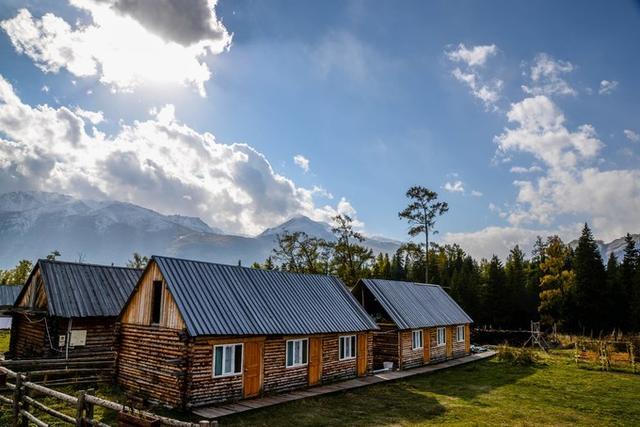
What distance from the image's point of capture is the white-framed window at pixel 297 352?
2134cm

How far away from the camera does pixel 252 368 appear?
19.3 metres

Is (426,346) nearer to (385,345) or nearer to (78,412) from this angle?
(385,345)

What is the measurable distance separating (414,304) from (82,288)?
22.9 metres

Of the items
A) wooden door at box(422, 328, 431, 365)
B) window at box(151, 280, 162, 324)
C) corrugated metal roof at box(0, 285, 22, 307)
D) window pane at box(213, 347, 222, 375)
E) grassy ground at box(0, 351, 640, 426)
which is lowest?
grassy ground at box(0, 351, 640, 426)

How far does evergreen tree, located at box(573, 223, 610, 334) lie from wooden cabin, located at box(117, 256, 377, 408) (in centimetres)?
4029

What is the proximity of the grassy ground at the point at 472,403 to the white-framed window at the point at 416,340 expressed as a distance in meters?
3.15

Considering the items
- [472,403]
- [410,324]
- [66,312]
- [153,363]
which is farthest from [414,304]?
[66,312]

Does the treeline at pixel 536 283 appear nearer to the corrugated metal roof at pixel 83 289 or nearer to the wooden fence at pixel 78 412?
the corrugated metal roof at pixel 83 289

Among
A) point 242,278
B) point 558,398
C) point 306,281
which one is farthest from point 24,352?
point 558,398

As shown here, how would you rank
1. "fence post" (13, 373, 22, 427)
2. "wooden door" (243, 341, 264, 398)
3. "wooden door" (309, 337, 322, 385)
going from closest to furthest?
1. "fence post" (13, 373, 22, 427)
2. "wooden door" (243, 341, 264, 398)
3. "wooden door" (309, 337, 322, 385)

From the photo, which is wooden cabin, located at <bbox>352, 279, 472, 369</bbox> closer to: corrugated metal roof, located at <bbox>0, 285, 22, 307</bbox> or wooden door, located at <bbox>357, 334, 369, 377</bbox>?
wooden door, located at <bbox>357, 334, 369, 377</bbox>

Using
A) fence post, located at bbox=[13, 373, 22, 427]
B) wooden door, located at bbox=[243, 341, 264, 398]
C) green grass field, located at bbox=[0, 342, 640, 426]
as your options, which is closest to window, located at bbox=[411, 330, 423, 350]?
green grass field, located at bbox=[0, 342, 640, 426]

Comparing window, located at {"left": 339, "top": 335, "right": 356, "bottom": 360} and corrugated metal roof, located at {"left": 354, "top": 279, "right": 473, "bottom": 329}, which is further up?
corrugated metal roof, located at {"left": 354, "top": 279, "right": 473, "bottom": 329}

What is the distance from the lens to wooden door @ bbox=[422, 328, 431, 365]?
3163cm
